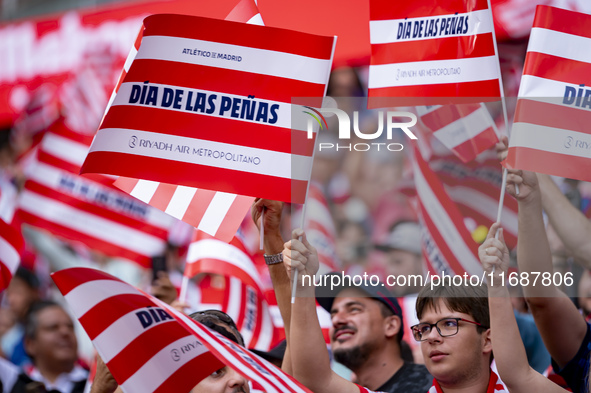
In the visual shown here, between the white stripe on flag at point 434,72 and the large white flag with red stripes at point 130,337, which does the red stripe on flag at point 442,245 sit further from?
the large white flag with red stripes at point 130,337

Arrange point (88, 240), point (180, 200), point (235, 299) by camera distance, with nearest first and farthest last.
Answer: point (180, 200)
point (235, 299)
point (88, 240)

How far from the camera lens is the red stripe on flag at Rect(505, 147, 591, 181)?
3.03 m

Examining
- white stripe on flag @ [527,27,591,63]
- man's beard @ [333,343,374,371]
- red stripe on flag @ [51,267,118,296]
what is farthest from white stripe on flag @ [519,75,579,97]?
red stripe on flag @ [51,267,118,296]

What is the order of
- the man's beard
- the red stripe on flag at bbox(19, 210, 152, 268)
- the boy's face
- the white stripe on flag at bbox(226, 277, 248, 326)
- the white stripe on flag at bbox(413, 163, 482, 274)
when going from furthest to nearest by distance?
the red stripe on flag at bbox(19, 210, 152, 268) < the white stripe on flag at bbox(226, 277, 248, 326) < the man's beard < the white stripe on flag at bbox(413, 163, 482, 274) < the boy's face

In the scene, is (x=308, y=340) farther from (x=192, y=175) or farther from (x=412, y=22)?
(x=412, y=22)

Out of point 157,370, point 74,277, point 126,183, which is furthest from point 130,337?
point 126,183

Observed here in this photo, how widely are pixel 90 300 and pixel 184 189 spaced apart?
87cm

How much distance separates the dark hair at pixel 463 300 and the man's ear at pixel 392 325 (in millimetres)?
845

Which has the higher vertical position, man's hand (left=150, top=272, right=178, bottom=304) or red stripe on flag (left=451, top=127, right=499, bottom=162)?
red stripe on flag (left=451, top=127, right=499, bottom=162)

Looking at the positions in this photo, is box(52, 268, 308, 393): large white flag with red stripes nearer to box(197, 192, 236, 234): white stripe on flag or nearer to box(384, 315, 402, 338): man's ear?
box(197, 192, 236, 234): white stripe on flag

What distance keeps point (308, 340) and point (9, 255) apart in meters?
2.20

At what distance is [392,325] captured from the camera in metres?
3.84

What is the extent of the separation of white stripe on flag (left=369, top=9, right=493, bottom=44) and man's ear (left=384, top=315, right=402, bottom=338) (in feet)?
4.08

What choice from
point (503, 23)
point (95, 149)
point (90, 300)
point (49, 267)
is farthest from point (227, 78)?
point (49, 267)
